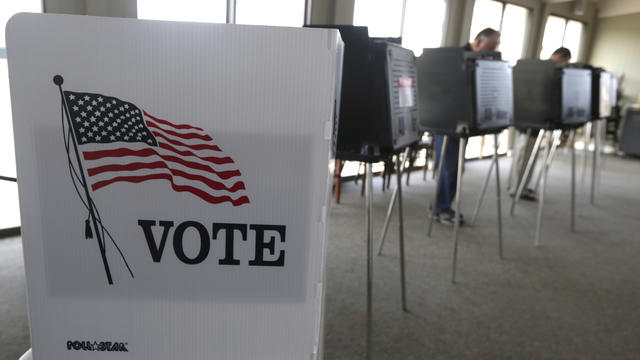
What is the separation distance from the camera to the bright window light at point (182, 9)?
3098 mm

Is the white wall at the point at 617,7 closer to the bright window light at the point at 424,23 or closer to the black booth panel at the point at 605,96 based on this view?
the bright window light at the point at 424,23

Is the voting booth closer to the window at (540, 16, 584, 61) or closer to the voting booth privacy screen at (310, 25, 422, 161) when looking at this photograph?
the voting booth privacy screen at (310, 25, 422, 161)

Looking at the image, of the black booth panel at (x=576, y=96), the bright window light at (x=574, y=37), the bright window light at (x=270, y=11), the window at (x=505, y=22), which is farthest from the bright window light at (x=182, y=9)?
the bright window light at (x=574, y=37)

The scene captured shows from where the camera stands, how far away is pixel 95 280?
57 cm

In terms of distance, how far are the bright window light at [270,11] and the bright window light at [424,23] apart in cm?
158

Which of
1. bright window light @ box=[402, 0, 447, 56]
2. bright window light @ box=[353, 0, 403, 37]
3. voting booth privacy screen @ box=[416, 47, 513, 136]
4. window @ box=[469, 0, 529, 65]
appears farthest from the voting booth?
window @ box=[469, 0, 529, 65]

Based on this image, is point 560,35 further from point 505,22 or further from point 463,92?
point 463,92

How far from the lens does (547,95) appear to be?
291cm

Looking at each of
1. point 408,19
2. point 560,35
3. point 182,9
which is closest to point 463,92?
point 182,9

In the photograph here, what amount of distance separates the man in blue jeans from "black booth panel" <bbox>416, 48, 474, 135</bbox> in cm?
74

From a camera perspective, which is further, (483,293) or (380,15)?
(380,15)

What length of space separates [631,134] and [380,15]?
5.17 meters

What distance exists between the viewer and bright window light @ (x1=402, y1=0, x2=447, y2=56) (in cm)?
523

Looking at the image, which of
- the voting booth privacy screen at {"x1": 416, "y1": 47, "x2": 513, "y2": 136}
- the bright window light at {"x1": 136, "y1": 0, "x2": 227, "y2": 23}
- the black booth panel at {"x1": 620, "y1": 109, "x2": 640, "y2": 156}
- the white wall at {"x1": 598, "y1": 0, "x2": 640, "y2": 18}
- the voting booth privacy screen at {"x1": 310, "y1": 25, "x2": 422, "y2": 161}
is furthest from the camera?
the white wall at {"x1": 598, "y1": 0, "x2": 640, "y2": 18}
